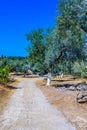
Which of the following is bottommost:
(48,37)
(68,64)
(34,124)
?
(34,124)

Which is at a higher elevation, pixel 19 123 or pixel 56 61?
pixel 56 61

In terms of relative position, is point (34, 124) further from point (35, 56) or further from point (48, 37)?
point (35, 56)

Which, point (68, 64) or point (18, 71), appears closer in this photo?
point (68, 64)

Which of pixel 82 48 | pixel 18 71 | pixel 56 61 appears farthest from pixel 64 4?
pixel 18 71

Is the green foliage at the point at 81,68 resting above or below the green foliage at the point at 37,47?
below

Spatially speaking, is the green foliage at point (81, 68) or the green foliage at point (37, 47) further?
the green foliage at point (37, 47)

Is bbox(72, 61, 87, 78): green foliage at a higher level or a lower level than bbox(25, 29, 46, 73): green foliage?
lower

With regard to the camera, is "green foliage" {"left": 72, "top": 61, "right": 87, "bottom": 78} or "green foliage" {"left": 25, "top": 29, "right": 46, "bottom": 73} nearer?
"green foliage" {"left": 72, "top": 61, "right": 87, "bottom": 78}

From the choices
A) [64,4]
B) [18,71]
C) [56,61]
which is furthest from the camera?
[18,71]

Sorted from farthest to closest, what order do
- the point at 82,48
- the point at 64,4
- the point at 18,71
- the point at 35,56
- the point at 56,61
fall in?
the point at 18,71, the point at 35,56, the point at 56,61, the point at 82,48, the point at 64,4

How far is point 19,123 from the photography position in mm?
16203

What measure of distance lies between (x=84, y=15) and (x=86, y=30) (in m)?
2.44

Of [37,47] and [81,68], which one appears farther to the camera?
[37,47]

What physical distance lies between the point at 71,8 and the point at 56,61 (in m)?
23.7
